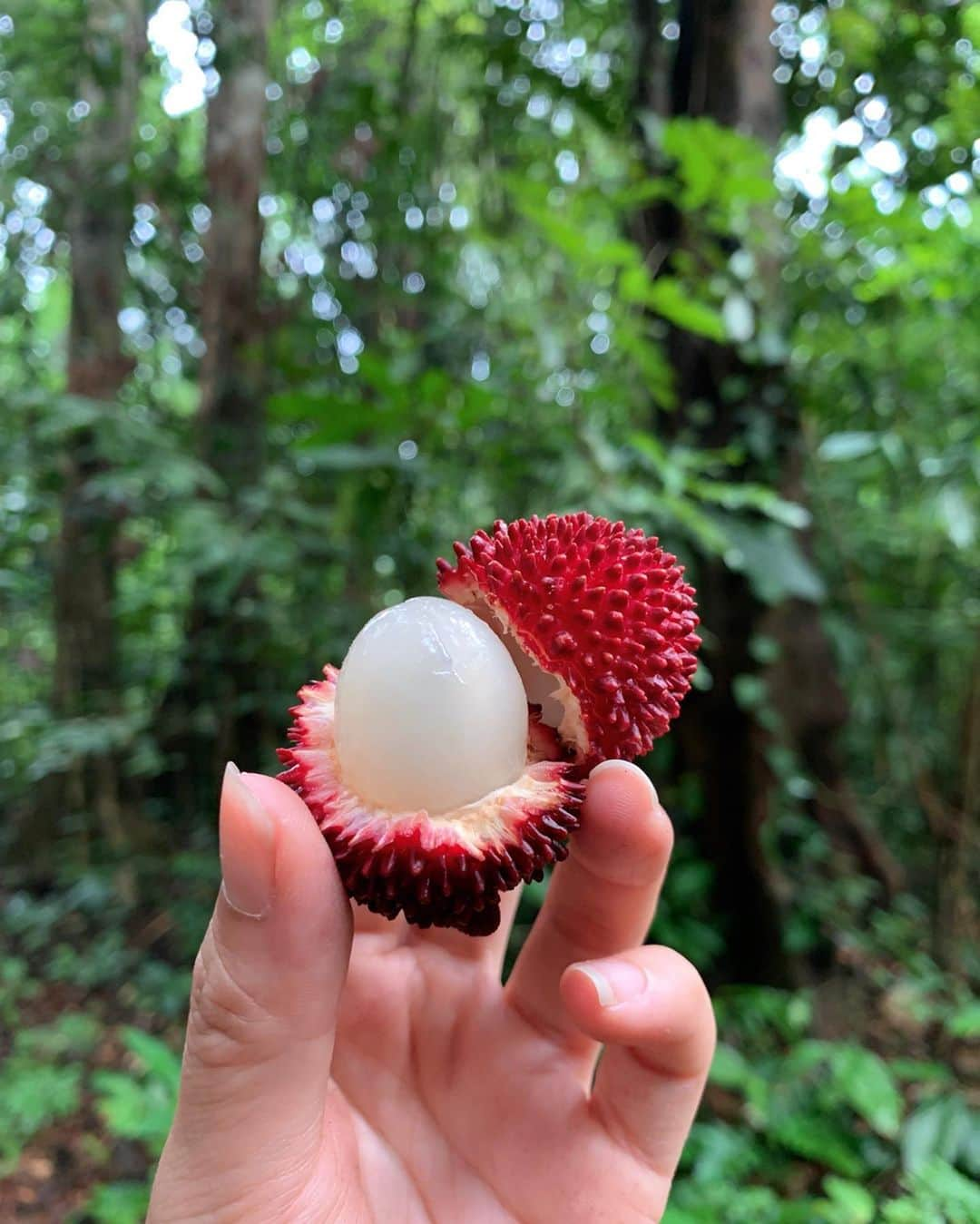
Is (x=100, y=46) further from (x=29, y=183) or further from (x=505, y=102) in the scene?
(x=505, y=102)

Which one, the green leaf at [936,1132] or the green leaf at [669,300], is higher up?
the green leaf at [669,300]

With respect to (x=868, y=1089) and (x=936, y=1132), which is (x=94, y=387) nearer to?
(x=868, y=1089)

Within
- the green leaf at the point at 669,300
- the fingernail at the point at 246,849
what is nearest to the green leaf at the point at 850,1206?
the fingernail at the point at 246,849

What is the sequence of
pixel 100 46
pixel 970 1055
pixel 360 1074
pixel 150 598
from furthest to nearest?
pixel 150 598 < pixel 100 46 < pixel 970 1055 < pixel 360 1074

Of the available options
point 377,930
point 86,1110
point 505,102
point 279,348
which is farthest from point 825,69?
point 86,1110

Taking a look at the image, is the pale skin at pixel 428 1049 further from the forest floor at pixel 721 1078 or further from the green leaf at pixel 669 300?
the green leaf at pixel 669 300

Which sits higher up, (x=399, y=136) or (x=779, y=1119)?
(x=399, y=136)

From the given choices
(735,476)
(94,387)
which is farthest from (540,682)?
(94,387)

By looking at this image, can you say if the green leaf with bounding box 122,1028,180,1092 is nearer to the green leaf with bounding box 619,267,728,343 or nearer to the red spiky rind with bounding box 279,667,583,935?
the red spiky rind with bounding box 279,667,583,935
